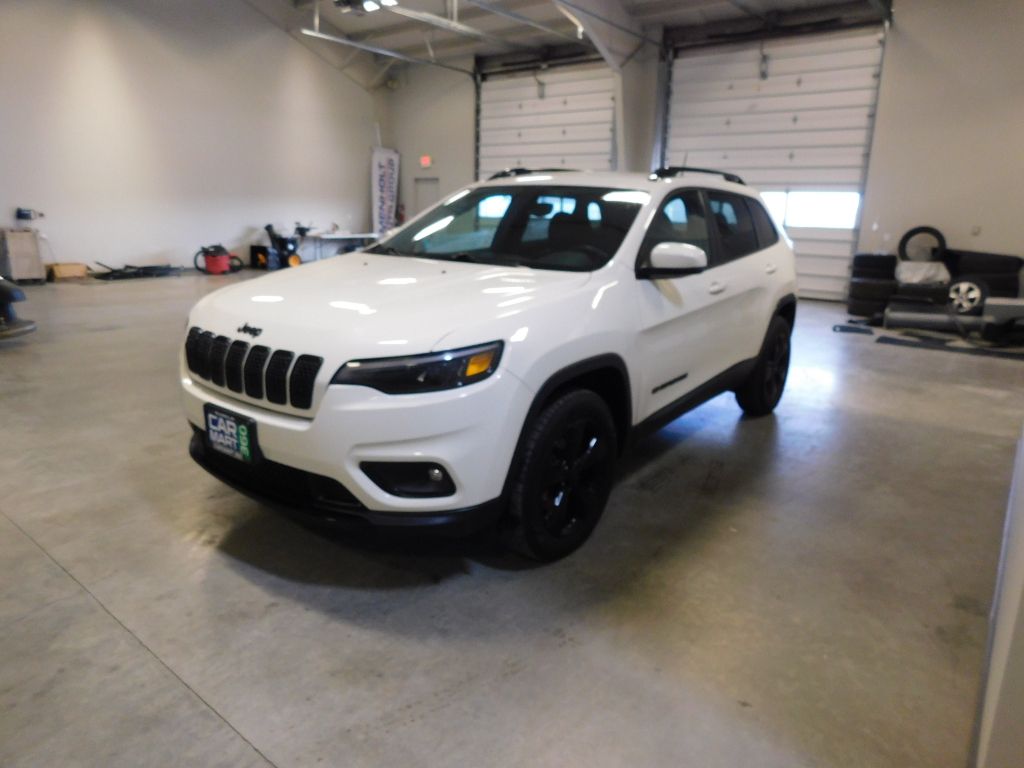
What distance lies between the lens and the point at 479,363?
2.12m

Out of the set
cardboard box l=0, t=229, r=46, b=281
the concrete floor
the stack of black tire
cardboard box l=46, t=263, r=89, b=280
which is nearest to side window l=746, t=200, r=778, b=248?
the concrete floor

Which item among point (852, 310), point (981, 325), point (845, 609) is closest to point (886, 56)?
point (852, 310)

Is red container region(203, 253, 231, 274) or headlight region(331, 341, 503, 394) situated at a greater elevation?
headlight region(331, 341, 503, 394)

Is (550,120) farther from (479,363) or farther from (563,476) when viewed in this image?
A: (479,363)

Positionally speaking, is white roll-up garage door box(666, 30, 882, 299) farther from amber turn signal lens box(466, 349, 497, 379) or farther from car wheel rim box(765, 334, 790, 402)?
amber turn signal lens box(466, 349, 497, 379)

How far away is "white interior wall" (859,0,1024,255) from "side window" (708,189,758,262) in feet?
25.1

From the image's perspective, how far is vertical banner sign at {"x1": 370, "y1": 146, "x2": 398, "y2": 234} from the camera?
16219 millimetres

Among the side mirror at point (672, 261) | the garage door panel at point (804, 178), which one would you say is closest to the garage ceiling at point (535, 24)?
the garage door panel at point (804, 178)

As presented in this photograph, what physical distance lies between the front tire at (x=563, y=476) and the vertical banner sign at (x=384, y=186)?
14.4 metres

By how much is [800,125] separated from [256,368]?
11165 millimetres

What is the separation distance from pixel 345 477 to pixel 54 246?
1185 centimetres

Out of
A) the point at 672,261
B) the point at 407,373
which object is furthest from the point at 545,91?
the point at 407,373

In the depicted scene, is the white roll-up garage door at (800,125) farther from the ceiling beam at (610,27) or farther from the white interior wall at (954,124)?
the ceiling beam at (610,27)

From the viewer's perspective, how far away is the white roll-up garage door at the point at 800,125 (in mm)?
10453
